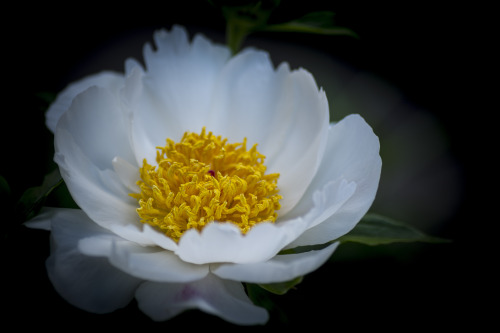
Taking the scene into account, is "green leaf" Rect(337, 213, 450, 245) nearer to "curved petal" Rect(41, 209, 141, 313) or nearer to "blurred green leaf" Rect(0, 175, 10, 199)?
"curved petal" Rect(41, 209, 141, 313)

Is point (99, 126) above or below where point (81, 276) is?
above

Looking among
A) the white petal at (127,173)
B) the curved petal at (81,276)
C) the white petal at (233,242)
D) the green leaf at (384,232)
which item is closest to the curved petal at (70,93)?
the white petal at (127,173)

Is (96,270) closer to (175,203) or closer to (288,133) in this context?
(175,203)

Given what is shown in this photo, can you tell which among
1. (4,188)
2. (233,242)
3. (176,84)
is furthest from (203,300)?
(176,84)

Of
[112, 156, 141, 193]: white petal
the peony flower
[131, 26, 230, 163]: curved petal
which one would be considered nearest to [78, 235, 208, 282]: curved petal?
the peony flower

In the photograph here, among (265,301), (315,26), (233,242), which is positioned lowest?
(265,301)

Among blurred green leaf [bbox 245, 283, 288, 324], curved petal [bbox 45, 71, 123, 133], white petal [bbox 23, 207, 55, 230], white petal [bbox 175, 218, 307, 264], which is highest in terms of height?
curved petal [bbox 45, 71, 123, 133]

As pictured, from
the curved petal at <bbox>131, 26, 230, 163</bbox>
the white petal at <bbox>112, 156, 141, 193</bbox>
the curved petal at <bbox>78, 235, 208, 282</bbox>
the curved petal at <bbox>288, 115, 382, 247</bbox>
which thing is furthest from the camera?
the curved petal at <bbox>131, 26, 230, 163</bbox>

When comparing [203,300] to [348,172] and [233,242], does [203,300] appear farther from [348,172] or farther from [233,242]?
[348,172]
